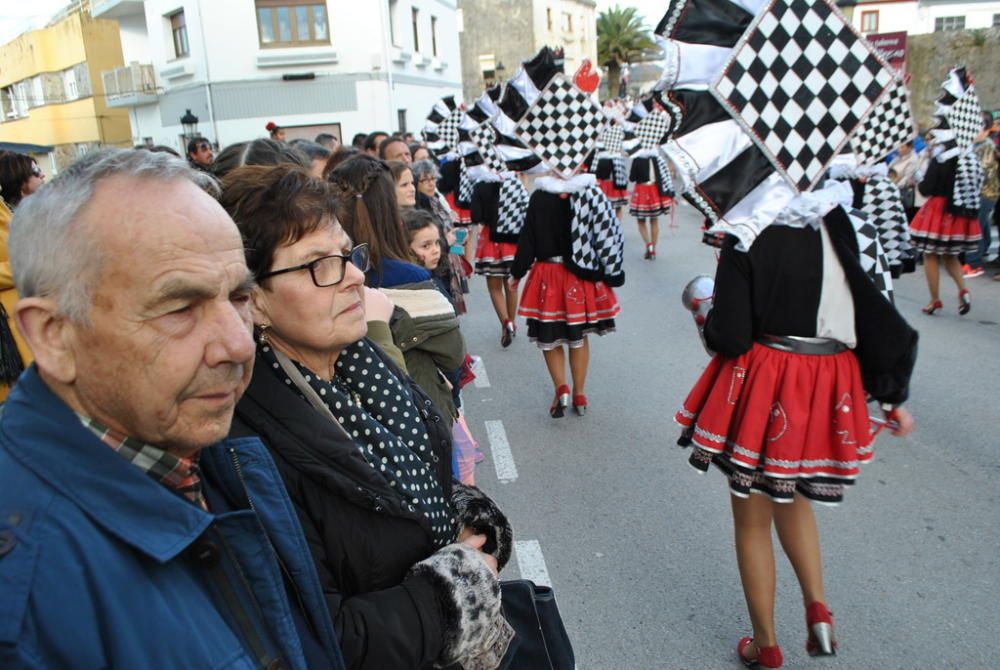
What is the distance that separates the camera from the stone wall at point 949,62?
17.8 meters

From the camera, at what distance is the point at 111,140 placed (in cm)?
2975

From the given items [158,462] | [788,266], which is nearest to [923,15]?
[788,266]

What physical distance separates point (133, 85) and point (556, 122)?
2544 centimetres

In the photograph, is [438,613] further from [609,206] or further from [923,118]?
[923,118]

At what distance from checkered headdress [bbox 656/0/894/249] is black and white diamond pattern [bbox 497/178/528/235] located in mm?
4583

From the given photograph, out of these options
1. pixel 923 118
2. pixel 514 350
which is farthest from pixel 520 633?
pixel 923 118

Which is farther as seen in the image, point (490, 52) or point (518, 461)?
point (490, 52)

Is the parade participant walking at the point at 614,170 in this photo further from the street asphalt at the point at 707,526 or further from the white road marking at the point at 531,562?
the white road marking at the point at 531,562

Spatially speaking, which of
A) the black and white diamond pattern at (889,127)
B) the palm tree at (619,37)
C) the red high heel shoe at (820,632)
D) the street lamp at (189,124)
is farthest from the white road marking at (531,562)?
the palm tree at (619,37)

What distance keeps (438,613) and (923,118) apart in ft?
72.9

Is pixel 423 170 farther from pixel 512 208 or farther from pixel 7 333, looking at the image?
pixel 7 333

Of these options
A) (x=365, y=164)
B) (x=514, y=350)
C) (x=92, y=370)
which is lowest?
(x=514, y=350)

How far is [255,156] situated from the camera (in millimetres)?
2805

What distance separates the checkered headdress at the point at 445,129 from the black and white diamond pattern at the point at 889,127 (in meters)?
6.93
